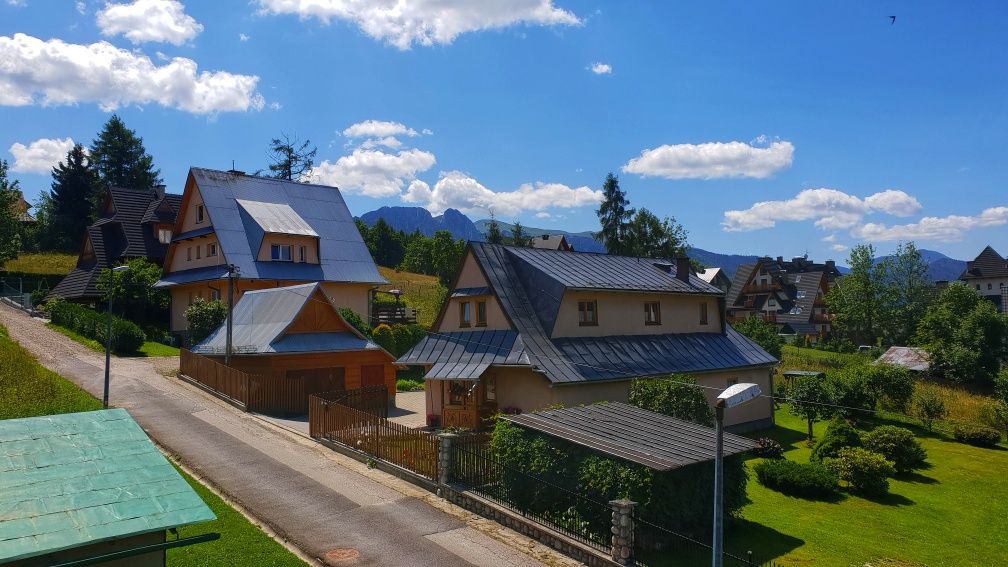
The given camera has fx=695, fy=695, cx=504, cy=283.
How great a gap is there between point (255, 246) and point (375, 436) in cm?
2761

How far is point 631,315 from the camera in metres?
31.8

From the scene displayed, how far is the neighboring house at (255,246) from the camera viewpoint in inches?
1772

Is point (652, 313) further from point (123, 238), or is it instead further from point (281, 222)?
point (123, 238)

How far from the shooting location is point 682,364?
3091 centimetres

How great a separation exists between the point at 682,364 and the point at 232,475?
763 inches

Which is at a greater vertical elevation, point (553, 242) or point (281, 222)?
point (553, 242)

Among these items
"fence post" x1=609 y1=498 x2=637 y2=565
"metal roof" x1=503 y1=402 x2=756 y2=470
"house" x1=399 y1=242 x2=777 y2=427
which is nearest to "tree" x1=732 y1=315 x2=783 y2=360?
"house" x1=399 y1=242 x2=777 y2=427

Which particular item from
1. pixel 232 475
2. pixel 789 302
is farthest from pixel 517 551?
pixel 789 302

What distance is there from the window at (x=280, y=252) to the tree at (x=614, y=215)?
3917 centimetres

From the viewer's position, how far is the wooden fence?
65.9 ft

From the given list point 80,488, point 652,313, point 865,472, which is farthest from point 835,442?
point 80,488

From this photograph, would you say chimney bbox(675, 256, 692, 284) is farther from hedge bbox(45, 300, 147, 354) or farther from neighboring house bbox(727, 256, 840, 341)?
A: neighboring house bbox(727, 256, 840, 341)

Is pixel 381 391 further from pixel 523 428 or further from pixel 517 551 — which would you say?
pixel 517 551

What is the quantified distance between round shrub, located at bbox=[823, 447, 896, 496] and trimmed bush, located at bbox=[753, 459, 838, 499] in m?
0.77
